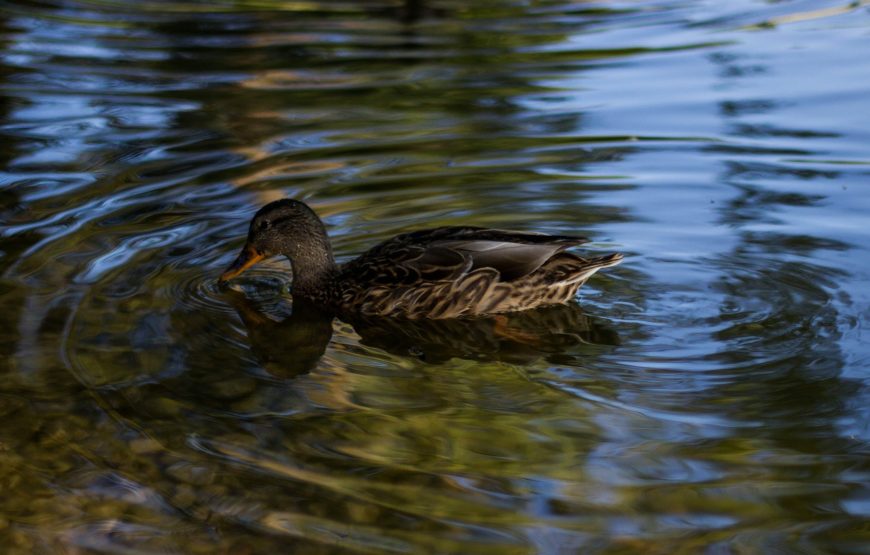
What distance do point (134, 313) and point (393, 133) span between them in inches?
152

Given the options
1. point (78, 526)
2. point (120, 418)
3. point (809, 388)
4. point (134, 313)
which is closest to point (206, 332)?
point (134, 313)

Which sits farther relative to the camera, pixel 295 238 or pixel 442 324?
Result: pixel 295 238

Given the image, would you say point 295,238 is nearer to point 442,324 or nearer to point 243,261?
point 243,261

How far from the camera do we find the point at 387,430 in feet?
18.9

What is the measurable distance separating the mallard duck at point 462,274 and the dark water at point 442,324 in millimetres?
191

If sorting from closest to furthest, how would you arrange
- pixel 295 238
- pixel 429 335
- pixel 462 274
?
pixel 429 335 → pixel 462 274 → pixel 295 238

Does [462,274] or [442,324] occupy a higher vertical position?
[462,274]

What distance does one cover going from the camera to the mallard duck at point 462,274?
729 cm

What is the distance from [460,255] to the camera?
290 inches

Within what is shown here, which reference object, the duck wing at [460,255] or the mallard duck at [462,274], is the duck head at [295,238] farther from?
the duck wing at [460,255]

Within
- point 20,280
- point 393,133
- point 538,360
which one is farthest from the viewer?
point 393,133

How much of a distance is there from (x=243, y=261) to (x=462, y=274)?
1368 mm

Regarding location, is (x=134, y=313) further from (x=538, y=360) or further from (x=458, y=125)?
(x=458, y=125)

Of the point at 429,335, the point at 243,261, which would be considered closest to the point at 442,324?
the point at 429,335
